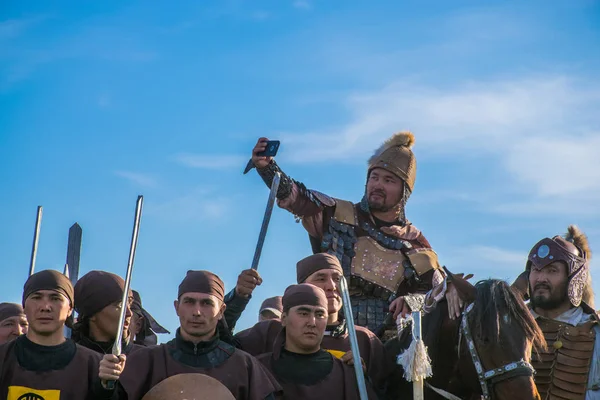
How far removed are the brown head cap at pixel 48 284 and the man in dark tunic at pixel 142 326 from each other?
1.33 m

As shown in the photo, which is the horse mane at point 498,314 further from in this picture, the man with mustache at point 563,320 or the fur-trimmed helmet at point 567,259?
the fur-trimmed helmet at point 567,259

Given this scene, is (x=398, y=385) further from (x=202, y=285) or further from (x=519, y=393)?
(x=202, y=285)

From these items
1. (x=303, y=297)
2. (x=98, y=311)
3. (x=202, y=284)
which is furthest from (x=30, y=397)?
(x=303, y=297)

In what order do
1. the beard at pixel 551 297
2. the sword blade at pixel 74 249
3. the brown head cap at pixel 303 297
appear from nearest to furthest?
the brown head cap at pixel 303 297, the sword blade at pixel 74 249, the beard at pixel 551 297

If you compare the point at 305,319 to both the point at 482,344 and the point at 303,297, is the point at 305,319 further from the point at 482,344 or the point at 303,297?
the point at 482,344

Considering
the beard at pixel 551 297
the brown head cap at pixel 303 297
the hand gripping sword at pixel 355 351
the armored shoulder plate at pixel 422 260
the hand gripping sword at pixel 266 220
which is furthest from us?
the beard at pixel 551 297

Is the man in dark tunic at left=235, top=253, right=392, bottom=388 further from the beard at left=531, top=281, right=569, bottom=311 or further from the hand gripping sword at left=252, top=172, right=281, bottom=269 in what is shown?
the beard at left=531, top=281, right=569, bottom=311

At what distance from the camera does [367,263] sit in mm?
9508

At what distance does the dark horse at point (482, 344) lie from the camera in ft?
23.6

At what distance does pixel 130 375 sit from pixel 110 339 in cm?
76

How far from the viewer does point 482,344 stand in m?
7.38

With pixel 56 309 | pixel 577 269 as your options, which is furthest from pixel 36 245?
pixel 577 269

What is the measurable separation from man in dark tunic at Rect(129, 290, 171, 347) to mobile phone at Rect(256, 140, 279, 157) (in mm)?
1455

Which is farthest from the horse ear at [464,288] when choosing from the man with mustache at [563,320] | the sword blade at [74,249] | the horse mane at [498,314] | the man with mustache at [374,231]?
the sword blade at [74,249]
